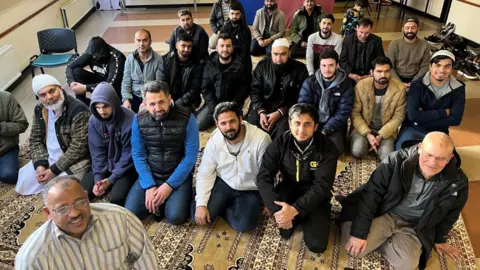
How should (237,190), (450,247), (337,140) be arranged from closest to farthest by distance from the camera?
(450,247)
(237,190)
(337,140)

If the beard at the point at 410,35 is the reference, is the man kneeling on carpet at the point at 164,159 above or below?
below

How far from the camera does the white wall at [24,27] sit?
16.9 feet

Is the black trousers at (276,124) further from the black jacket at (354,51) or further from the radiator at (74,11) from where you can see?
the radiator at (74,11)

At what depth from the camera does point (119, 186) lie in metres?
3.02

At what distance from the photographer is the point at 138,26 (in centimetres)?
825

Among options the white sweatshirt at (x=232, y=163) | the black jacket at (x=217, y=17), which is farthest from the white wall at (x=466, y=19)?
the white sweatshirt at (x=232, y=163)

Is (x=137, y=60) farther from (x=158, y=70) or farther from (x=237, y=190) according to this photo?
(x=237, y=190)

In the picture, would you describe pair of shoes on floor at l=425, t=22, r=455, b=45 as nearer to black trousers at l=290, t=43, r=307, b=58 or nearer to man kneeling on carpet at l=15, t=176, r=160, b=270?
black trousers at l=290, t=43, r=307, b=58

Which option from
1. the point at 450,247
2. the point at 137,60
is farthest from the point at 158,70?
the point at 450,247

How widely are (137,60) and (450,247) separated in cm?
345

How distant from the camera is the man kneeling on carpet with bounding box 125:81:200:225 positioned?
9.19ft

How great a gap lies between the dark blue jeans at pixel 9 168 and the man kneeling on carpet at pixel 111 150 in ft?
2.51

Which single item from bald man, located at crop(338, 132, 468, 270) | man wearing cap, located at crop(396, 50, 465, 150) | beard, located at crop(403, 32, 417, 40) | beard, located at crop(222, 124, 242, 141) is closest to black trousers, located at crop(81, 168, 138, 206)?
beard, located at crop(222, 124, 242, 141)

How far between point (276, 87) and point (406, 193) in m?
1.79
